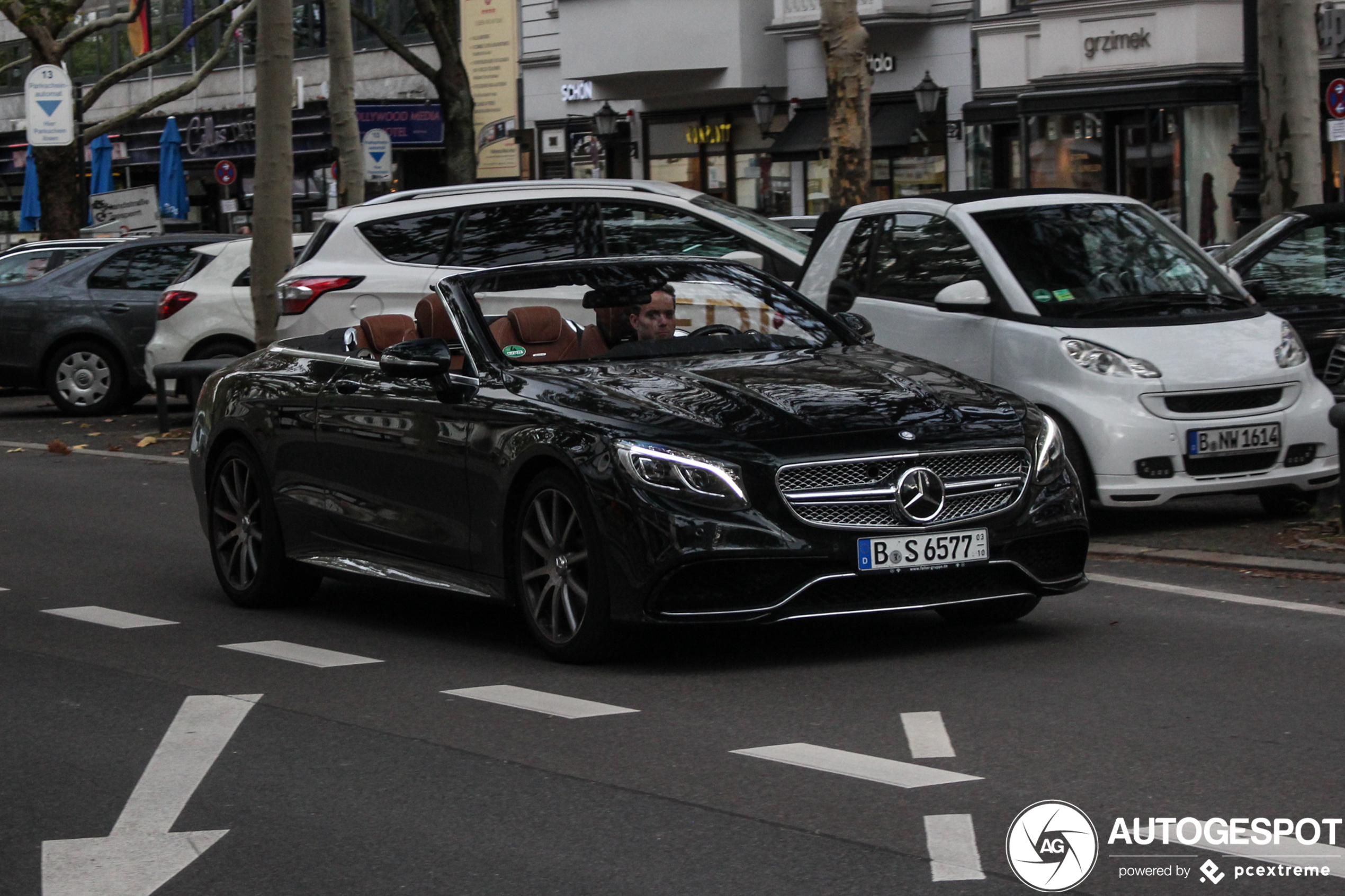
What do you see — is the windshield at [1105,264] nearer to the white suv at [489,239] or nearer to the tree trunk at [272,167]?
the white suv at [489,239]

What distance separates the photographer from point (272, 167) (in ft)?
63.6

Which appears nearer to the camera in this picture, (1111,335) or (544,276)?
(544,276)

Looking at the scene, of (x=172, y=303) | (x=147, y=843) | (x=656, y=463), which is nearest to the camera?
(x=147, y=843)

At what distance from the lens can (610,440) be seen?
725cm

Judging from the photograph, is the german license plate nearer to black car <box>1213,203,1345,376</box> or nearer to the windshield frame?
black car <box>1213,203,1345,376</box>

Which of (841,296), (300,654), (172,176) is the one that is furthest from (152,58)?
(300,654)

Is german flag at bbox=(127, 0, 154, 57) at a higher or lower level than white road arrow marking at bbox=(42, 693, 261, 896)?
higher

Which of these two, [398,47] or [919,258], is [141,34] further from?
[919,258]

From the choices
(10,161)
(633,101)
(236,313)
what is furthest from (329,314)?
(10,161)

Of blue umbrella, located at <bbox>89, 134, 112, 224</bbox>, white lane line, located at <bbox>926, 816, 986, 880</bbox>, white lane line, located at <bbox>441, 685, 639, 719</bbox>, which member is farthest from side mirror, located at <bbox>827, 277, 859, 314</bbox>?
blue umbrella, located at <bbox>89, 134, 112, 224</bbox>

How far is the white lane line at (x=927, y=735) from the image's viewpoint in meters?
6.09

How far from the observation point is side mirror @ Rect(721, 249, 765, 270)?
14688 mm

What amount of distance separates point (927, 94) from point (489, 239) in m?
22.4

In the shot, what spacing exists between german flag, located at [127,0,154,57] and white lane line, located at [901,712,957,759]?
51851 millimetres
